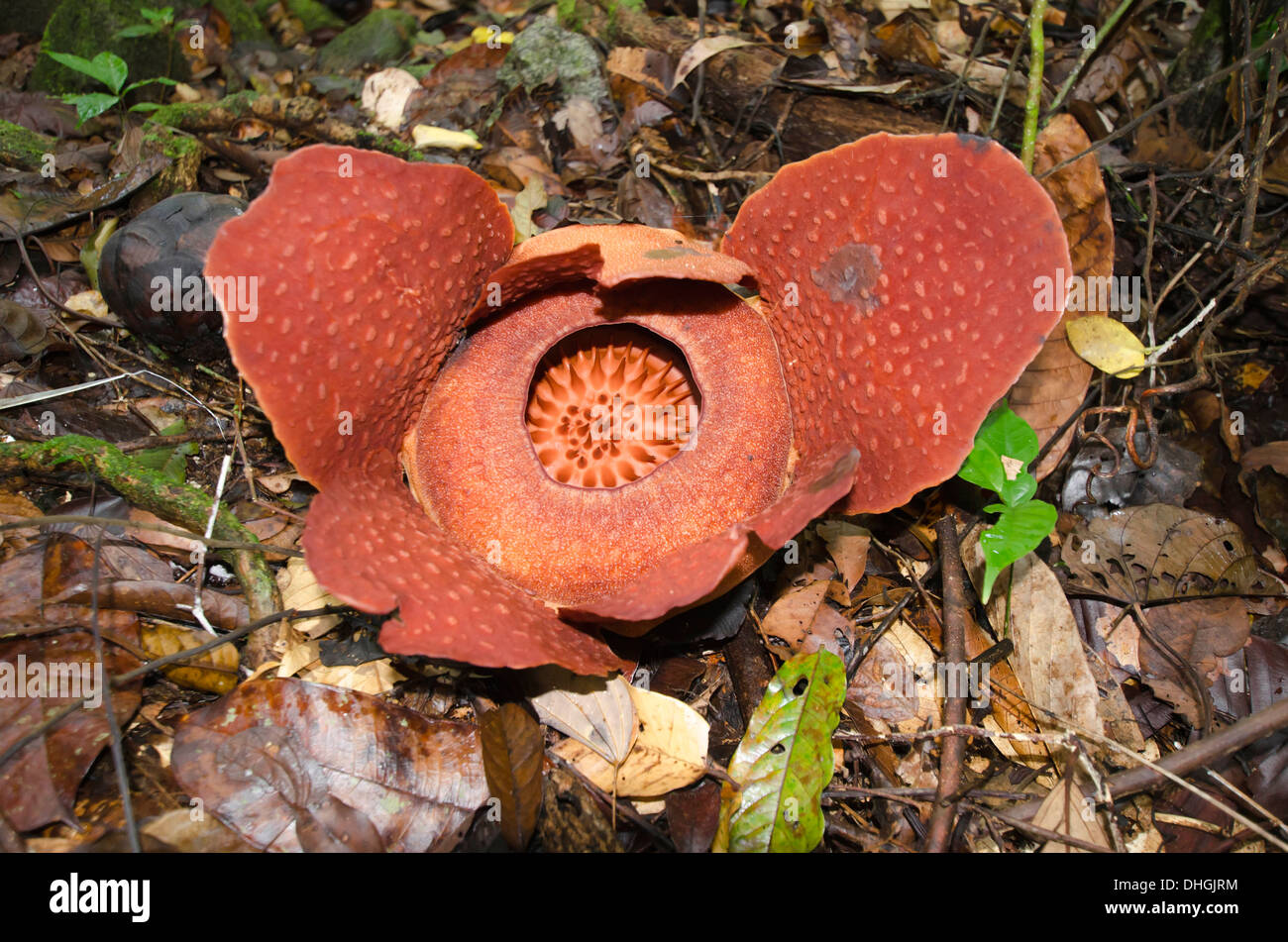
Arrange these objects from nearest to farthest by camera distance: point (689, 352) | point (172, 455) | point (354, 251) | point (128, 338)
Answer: point (354, 251) → point (689, 352) → point (172, 455) → point (128, 338)

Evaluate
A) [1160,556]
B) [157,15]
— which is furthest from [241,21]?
[1160,556]

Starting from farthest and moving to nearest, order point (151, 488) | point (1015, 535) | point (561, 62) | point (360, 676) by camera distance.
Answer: point (561, 62), point (151, 488), point (360, 676), point (1015, 535)

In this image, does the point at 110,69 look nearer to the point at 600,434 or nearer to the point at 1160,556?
the point at 600,434

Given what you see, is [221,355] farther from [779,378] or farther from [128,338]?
[779,378]

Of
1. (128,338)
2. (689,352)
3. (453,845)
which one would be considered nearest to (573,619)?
(453,845)

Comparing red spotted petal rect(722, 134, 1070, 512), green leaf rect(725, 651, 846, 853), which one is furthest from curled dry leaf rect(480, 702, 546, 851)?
red spotted petal rect(722, 134, 1070, 512)

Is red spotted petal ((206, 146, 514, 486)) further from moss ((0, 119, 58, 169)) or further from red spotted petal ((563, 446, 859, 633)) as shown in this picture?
moss ((0, 119, 58, 169))
